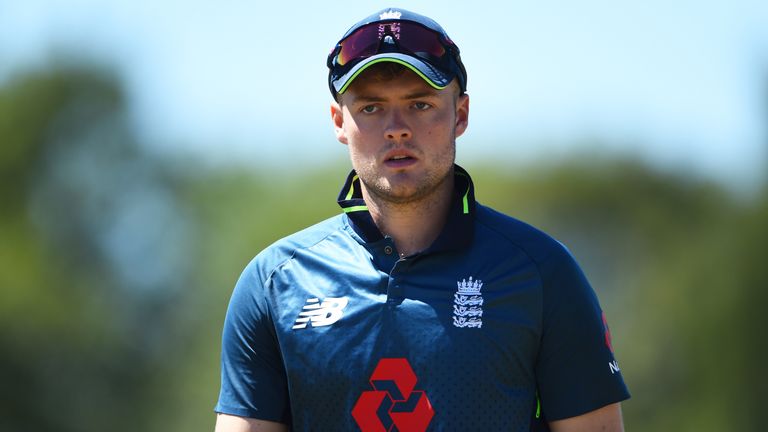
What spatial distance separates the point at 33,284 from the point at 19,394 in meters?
2.76

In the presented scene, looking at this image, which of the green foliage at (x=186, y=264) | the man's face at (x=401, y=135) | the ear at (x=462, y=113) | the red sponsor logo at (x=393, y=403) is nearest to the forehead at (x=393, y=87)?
the man's face at (x=401, y=135)

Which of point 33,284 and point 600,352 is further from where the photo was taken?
point 33,284

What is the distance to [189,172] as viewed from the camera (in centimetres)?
3145

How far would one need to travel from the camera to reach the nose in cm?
422

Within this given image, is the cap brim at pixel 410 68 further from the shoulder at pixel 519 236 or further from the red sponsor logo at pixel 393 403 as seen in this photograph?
the red sponsor logo at pixel 393 403

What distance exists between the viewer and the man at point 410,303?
4.12m

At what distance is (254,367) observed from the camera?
4.33 meters

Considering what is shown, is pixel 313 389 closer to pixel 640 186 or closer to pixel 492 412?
pixel 492 412

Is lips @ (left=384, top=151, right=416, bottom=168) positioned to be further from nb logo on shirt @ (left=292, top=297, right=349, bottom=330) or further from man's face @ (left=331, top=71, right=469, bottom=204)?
nb logo on shirt @ (left=292, top=297, right=349, bottom=330)

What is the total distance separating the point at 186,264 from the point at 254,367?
26.0m

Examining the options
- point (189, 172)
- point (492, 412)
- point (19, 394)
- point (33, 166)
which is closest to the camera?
point (492, 412)

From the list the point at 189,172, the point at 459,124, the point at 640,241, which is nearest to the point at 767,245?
the point at 640,241

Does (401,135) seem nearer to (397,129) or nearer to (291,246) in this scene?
(397,129)

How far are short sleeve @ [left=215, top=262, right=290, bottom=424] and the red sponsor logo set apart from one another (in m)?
0.32
